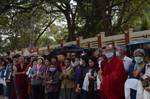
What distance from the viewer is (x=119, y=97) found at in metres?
11.2

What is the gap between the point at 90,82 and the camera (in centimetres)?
1253

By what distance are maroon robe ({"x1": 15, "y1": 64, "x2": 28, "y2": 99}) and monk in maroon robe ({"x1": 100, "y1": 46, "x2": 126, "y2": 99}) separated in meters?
5.99

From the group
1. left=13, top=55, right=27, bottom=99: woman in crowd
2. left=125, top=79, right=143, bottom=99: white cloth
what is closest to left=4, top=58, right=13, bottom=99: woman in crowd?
left=13, top=55, right=27, bottom=99: woman in crowd

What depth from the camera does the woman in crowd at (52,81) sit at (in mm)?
14445

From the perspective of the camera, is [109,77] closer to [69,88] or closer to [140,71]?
[140,71]

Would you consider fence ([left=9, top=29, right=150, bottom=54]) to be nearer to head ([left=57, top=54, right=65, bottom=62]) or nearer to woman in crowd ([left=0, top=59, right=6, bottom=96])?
head ([left=57, top=54, right=65, bottom=62])

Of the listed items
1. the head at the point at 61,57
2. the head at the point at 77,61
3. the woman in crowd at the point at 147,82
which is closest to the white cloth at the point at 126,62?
the woman in crowd at the point at 147,82

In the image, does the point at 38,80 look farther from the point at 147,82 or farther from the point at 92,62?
the point at 147,82

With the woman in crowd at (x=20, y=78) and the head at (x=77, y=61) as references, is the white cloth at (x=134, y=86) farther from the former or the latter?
the woman in crowd at (x=20, y=78)

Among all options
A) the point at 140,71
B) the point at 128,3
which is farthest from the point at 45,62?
the point at 128,3

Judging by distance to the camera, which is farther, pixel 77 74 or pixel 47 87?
pixel 47 87

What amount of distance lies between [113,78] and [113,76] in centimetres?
5

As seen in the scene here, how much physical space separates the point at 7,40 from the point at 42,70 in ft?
134

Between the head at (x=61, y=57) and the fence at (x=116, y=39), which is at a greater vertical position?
the fence at (x=116, y=39)
